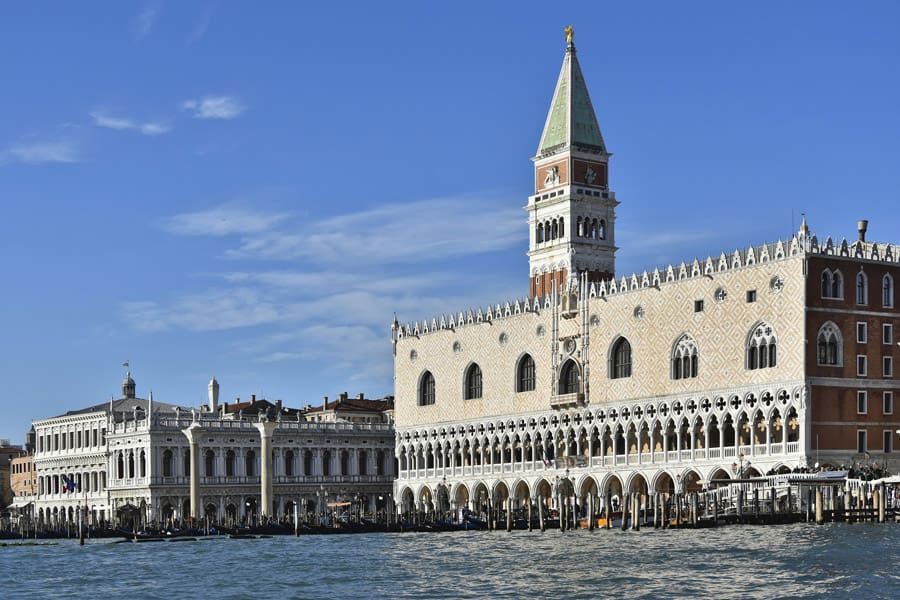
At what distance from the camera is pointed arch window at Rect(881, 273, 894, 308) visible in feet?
213

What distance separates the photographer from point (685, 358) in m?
69.1

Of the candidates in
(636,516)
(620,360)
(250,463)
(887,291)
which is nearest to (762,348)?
(887,291)

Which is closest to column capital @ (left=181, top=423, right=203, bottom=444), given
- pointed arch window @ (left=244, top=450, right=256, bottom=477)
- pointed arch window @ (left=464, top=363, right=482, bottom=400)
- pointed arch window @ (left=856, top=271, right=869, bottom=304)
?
pointed arch window @ (left=244, top=450, right=256, bottom=477)

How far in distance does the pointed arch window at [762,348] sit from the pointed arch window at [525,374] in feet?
53.1

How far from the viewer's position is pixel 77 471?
313 feet

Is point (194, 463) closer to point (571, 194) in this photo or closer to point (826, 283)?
point (571, 194)

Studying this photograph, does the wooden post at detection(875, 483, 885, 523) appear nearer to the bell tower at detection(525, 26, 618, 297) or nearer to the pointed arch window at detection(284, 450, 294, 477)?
the bell tower at detection(525, 26, 618, 297)

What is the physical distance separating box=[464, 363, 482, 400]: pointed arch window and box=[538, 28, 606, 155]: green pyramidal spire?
12866mm

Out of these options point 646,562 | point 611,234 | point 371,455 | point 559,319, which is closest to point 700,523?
point 646,562

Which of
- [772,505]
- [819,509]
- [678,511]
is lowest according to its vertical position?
[678,511]

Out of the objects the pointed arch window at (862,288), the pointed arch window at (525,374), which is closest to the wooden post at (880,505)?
the pointed arch window at (862,288)

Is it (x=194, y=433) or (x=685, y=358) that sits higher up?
(x=685, y=358)

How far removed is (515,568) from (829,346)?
2262cm

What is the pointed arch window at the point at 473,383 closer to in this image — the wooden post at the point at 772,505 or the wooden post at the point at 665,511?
the wooden post at the point at 665,511
